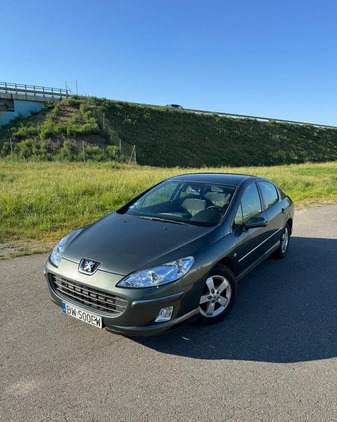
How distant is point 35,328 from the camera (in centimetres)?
314

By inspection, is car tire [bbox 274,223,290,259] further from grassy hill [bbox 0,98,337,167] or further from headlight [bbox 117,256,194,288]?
grassy hill [bbox 0,98,337,167]

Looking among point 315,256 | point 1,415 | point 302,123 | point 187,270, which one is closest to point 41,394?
point 1,415

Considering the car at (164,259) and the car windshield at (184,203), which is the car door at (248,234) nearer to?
the car at (164,259)

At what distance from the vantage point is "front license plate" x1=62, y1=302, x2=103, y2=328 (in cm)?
277

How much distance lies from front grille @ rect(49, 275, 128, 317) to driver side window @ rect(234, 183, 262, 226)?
1695 millimetres

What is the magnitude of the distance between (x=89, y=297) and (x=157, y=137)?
1352 inches

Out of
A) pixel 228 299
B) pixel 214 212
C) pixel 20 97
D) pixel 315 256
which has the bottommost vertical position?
pixel 315 256

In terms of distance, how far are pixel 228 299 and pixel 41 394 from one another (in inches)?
75.2

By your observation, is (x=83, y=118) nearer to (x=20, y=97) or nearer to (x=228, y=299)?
(x=20, y=97)

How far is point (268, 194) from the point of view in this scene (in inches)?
194

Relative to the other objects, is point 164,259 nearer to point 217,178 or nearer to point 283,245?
point 217,178

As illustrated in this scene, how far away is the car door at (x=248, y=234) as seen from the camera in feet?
12.0

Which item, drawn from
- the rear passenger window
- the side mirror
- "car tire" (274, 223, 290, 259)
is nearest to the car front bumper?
the side mirror

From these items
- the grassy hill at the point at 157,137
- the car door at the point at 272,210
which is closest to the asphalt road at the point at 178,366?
the car door at the point at 272,210
